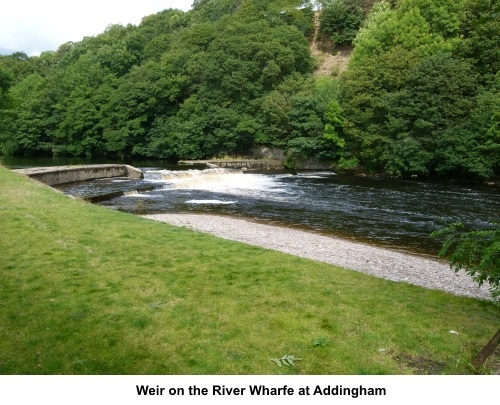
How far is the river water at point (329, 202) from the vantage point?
19031 millimetres

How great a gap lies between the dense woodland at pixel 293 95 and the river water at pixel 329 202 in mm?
4728

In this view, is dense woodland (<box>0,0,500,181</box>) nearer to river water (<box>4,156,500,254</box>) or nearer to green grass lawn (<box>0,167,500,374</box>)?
river water (<box>4,156,500,254</box>)

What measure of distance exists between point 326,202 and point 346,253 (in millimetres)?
11801

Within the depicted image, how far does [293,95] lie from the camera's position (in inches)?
1984

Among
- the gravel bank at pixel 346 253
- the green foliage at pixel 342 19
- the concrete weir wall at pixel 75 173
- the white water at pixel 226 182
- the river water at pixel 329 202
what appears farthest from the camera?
the green foliage at pixel 342 19

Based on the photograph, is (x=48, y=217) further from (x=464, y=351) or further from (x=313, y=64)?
(x=313, y=64)

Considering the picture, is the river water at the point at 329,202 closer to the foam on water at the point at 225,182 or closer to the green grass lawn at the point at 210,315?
the foam on water at the point at 225,182

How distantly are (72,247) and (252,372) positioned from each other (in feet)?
23.1

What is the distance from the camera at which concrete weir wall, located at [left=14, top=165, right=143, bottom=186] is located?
31403mm

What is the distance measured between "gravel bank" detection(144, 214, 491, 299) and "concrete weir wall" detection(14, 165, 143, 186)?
1611 cm

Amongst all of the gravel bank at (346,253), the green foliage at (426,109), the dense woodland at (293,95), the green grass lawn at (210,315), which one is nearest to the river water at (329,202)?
the gravel bank at (346,253)

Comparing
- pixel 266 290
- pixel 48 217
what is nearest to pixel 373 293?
pixel 266 290

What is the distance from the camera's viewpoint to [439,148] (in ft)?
114

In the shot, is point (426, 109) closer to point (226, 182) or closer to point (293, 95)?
point (226, 182)
